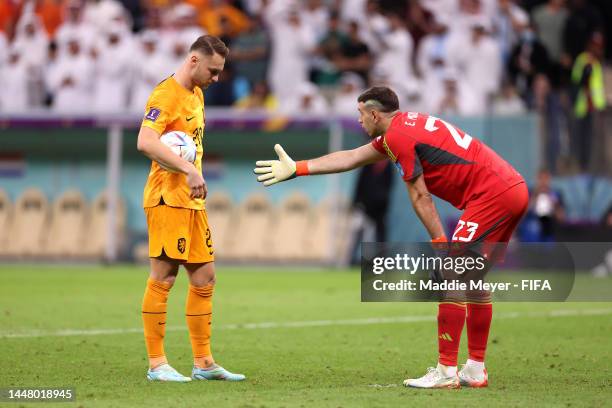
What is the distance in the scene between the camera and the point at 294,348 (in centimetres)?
1066

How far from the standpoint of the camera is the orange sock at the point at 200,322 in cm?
870

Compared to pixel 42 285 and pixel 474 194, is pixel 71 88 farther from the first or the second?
pixel 474 194

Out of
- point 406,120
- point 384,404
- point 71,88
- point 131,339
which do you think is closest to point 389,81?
point 71,88

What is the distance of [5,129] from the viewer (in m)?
23.5

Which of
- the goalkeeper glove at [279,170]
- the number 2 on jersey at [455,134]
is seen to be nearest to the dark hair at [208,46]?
the goalkeeper glove at [279,170]

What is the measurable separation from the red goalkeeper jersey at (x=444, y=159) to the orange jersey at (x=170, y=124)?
1.41 metres

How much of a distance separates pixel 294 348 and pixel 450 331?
2.69m

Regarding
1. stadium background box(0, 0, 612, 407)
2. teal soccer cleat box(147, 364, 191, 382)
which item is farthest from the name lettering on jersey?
stadium background box(0, 0, 612, 407)

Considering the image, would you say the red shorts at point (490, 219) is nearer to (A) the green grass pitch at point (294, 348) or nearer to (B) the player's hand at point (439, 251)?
(B) the player's hand at point (439, 251)

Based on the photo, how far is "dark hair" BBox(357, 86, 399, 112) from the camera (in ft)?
27.5

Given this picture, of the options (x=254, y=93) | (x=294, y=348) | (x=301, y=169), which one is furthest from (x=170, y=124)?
(x=254, y=93)

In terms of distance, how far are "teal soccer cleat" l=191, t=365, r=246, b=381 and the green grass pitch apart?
13cm

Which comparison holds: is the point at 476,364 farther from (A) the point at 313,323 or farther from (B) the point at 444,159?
(A) the point at 313,323

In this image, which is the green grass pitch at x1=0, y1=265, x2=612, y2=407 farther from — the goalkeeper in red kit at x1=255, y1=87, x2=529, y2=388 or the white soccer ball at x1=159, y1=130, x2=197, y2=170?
the white soccer ball at x1=159, y1=130, x2=197, y2=170
